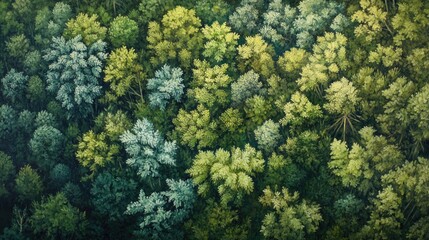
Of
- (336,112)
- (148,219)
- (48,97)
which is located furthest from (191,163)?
(48,97)

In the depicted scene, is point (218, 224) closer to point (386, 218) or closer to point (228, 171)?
point (228, 171)

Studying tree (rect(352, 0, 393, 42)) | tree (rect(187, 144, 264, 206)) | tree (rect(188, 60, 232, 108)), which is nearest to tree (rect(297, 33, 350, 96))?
tree (rect(352, 0, 393, 42))

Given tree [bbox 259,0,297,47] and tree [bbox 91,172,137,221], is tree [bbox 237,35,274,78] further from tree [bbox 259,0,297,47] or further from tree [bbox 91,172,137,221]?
tree [bbox 91,172,137,221]

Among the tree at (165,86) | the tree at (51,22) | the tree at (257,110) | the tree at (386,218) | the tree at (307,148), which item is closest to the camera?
the tree at (386,218)

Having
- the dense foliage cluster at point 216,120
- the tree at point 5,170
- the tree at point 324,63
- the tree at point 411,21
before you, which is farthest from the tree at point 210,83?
the tree at point 5,170

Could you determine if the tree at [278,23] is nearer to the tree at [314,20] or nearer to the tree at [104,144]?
the tree at [314,20]

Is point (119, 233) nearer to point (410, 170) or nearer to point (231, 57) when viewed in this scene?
point (231, 57)
